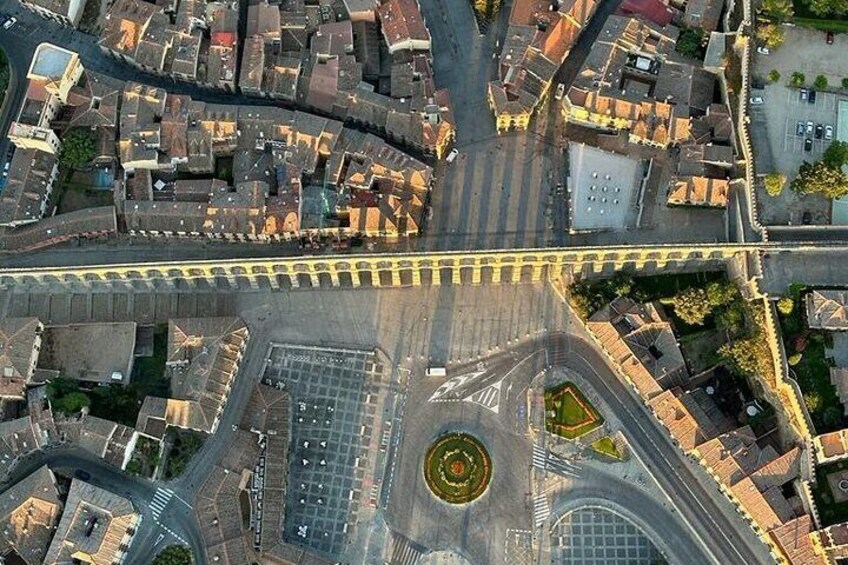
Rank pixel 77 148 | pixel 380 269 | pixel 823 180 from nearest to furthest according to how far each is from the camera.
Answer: pixel 823 180
pixel 77 148
pixel 380 269

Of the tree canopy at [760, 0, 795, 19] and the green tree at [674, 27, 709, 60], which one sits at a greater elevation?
the tree canopy at [760, 0, 795, 19]

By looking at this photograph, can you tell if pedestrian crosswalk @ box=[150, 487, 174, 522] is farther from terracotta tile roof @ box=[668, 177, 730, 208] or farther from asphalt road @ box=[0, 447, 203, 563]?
terracotta tile roof @ box=[668, 177, 730, 208]

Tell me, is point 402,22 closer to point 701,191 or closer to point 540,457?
point 701,191

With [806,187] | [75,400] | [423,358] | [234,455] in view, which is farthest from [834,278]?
[75,400]

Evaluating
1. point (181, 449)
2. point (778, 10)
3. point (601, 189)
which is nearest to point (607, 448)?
point (601, 189)

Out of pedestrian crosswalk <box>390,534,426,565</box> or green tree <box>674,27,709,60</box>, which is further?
green tree <box>674,27,709,60</box>

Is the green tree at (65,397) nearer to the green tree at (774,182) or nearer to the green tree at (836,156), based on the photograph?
the green tree at (774,182)

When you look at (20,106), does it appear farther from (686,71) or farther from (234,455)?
(686,71)

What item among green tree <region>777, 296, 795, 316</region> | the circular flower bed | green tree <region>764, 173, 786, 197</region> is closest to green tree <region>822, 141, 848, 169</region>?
green tree <region>764, 173, 786, 197</region>
